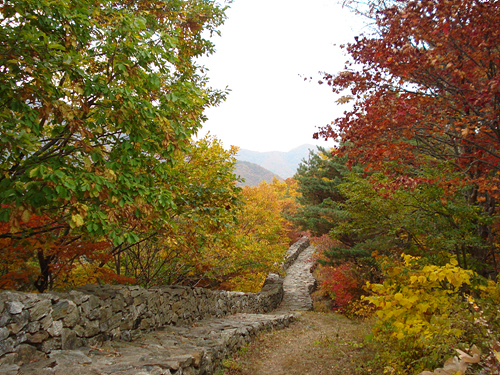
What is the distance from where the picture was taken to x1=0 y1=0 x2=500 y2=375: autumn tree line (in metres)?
3.29

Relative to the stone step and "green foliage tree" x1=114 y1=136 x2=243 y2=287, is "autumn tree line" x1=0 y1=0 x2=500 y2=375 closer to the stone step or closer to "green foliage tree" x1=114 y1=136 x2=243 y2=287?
"green foliage tree" x1=114 y1=136 x2=243 y2=287

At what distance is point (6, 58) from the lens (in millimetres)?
3285

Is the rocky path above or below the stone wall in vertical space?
below

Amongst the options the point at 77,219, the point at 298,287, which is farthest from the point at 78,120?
the point at 298,287

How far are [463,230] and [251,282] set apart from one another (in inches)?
361

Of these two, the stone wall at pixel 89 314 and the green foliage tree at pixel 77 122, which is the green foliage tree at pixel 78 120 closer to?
the green foliage tree at pixel 77 122

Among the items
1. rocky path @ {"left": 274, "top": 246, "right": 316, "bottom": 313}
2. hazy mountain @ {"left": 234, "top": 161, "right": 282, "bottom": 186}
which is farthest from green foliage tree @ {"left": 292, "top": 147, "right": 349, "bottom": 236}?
hazy mountain @ {"left": 234, "top": 161, "right": 282, "bottom": 186}

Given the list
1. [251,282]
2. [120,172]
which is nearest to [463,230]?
[120,172]

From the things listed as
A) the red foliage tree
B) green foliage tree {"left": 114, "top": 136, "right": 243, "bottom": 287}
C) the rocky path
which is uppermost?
the red foliage tree

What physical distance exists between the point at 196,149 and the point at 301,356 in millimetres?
5143

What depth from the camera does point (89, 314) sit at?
4.41 m

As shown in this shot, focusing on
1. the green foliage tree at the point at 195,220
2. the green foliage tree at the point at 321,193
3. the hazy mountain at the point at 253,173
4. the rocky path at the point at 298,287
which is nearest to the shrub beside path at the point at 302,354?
the green foliage tree at the point at 195,220

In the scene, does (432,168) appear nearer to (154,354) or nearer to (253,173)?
(154,354)

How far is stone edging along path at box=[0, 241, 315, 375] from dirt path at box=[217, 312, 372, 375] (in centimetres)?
32
